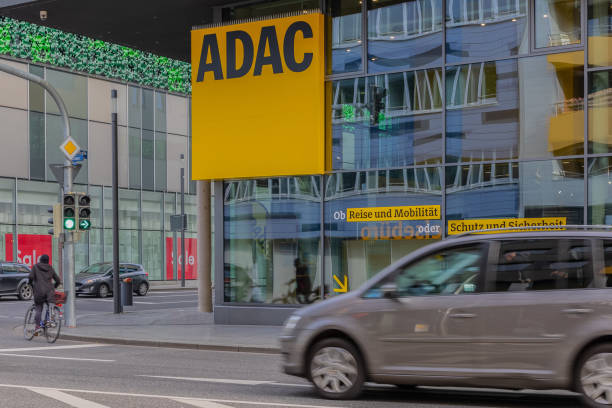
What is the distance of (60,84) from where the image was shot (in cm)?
4434

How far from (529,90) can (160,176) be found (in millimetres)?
34857

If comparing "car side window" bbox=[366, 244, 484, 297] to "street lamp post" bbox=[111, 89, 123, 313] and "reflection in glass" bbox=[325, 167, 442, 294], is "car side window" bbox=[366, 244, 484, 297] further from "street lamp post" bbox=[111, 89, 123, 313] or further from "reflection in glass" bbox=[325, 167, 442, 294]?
"street lamp post" bbox=[111, 89, 123, 313]

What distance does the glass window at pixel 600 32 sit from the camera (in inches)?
666

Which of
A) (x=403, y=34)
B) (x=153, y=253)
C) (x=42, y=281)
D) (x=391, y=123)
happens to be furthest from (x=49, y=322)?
A: (x=153, y=253)

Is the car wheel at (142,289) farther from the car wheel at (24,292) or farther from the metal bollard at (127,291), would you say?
the metal bollard at (127,291)

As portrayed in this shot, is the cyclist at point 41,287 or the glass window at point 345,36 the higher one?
the glass window at point 345,36

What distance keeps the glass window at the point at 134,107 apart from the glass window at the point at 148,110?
1.02ft

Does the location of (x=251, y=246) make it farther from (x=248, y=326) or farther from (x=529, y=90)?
(x=529, y=90)

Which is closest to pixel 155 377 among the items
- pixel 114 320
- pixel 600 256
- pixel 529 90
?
pixel 600 256

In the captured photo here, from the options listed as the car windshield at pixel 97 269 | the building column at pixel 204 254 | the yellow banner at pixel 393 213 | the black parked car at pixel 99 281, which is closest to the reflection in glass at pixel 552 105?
the yellow banner at pixel 393 213

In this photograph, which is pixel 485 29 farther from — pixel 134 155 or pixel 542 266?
pixel 134 155

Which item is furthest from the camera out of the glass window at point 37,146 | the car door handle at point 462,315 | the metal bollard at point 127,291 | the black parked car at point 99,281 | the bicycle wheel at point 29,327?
the glass window at point 37,146

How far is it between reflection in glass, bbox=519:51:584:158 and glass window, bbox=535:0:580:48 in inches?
11.2

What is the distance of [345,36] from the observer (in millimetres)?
19703
